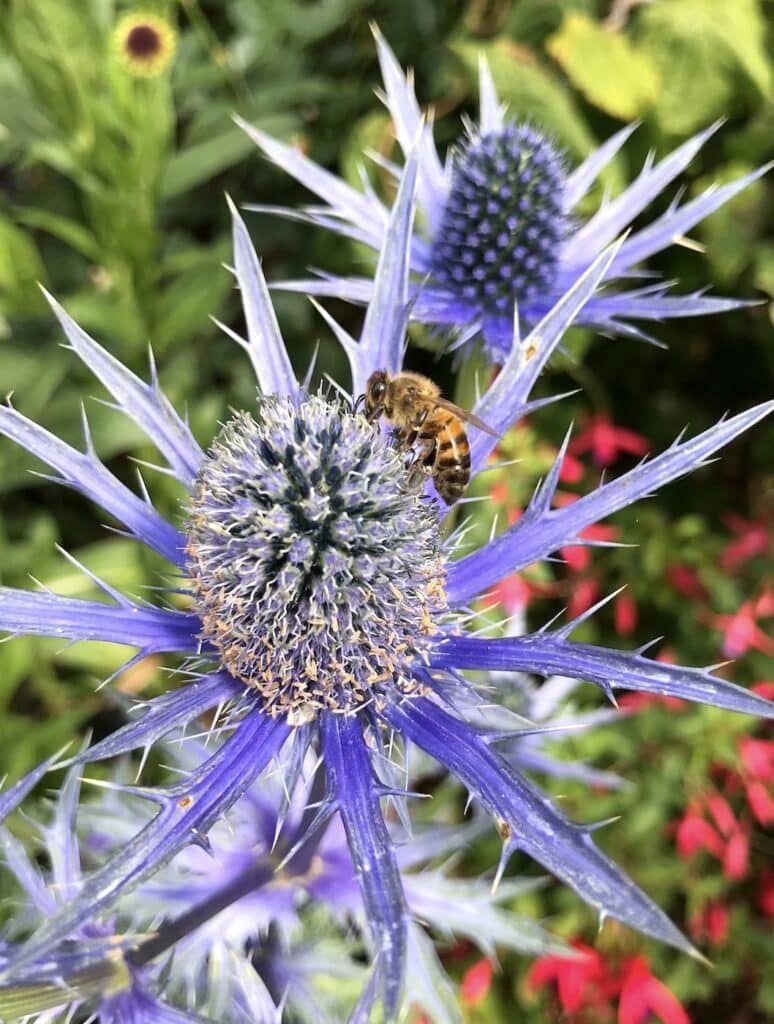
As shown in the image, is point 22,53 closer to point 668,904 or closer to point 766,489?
point 766,489

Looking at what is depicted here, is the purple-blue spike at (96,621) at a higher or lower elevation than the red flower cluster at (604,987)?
higher

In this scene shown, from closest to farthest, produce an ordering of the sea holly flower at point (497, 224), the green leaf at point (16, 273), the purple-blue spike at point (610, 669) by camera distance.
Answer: the purple-blue spike at point (610, 669), the sea holly flower at point (497, 224), the green leaf at point (16, 273)

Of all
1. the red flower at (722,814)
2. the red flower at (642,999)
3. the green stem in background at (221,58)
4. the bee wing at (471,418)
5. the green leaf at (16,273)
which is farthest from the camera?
the green stem in background at (221,58)

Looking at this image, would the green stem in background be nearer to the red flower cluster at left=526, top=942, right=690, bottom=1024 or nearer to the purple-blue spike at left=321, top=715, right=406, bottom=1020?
the purple-blue spike at left=321, top=715, right=406, bottom=1020

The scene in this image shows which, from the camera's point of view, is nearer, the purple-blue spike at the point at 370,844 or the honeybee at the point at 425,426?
the purple-blue spike at the point at 370,844

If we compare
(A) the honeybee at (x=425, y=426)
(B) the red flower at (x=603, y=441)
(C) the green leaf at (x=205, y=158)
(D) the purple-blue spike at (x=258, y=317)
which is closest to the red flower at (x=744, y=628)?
(B) the red flower at (x=603, y=441)

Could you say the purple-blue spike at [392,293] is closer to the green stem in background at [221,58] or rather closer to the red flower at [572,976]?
the red flower at [572,976]

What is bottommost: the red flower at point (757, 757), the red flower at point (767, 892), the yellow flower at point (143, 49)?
the red flower at point (767, 892)

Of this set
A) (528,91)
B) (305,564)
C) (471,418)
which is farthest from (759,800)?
(528,91)

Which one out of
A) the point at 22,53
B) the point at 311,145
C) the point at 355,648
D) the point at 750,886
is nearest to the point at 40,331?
the point at 22,53
